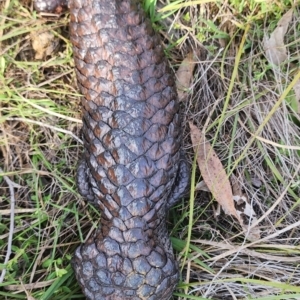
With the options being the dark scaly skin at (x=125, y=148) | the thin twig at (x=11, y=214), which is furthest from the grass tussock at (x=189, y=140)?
the dark scaly skin at (x=125, y=148)

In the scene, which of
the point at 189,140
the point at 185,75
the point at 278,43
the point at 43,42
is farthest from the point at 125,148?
the point at 278,43

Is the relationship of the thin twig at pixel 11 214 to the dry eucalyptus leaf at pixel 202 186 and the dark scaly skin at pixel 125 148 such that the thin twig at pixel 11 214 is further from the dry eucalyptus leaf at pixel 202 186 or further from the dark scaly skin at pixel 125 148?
the dry eucalyptus leaf at pixel 202 186

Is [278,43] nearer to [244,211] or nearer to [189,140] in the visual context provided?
[189,140]

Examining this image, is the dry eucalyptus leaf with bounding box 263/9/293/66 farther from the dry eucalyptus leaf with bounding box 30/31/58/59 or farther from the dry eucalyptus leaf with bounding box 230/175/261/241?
the dry eucalyptus leaf with bounding box 30/31/58/59

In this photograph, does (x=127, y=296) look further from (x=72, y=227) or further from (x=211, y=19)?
(x=211, y=19)

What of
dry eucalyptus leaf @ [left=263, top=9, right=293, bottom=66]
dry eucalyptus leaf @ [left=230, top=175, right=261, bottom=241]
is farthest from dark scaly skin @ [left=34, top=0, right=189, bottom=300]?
dry eucalyptus leaf @ [left=263, top=9, right=293, bottom=66]

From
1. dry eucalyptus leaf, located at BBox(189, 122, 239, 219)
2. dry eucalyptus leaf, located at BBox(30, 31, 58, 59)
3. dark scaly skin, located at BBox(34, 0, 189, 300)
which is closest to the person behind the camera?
dark scaly skin, located at BBox(34, 0, 189, 300)
